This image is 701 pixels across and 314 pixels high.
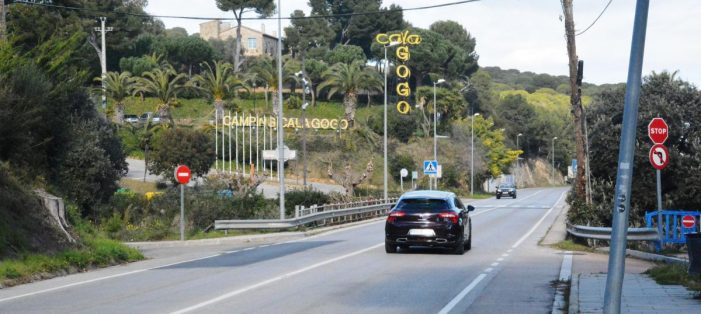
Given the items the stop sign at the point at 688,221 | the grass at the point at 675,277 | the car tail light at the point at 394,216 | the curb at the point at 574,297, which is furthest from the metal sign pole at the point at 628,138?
the car tail light at the point at 394,216

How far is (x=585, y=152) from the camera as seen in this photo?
2798 centimetres

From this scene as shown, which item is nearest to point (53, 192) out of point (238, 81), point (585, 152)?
point (585, 152)

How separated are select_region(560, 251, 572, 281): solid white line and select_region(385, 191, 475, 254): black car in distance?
2.64m

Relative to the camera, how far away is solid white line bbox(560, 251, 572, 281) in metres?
18.0

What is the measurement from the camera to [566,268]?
2011cm

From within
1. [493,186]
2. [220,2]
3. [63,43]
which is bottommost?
[493,186]

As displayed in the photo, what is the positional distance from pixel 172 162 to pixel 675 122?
43385 millimetres

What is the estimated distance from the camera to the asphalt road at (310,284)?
1372 centimetres

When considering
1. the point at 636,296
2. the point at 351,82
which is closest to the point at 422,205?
the point at 636,296

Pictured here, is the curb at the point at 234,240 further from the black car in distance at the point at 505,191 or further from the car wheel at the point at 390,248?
the black car in distance at the point at 505,191

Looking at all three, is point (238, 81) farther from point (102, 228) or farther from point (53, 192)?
point (53, 192)

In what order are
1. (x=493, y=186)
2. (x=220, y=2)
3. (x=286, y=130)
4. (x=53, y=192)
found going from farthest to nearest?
(x=493, y=186), (x=220, y=2), (x=286, y=130), (x=53, y=192)

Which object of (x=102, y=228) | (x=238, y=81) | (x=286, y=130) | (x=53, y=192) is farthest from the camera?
(x=286, y=130)

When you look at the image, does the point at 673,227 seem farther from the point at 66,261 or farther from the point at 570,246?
the point at 66,261
